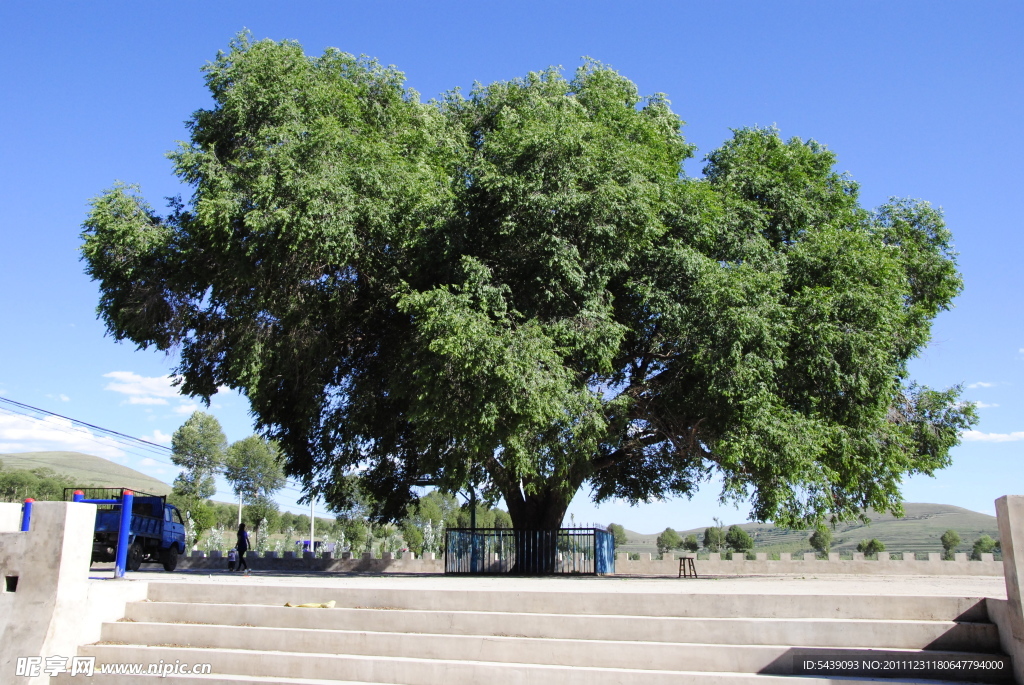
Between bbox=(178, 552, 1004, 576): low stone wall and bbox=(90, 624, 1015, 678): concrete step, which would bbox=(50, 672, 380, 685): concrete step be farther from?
bbox=(178, 552, 1004, 576): low stone wall

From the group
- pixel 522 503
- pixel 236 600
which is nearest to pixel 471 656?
pixel 236 600

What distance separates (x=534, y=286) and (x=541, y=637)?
1053 centimetres

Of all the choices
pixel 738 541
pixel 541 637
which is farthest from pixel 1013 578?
pixel 738 541

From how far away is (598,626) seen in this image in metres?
8.28

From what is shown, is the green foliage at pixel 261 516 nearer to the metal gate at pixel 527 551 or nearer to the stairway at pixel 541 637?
the metal gate at pixel 527 551

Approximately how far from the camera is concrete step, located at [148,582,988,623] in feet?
25.9

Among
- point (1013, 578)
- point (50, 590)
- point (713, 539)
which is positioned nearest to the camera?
point (1013, 578)

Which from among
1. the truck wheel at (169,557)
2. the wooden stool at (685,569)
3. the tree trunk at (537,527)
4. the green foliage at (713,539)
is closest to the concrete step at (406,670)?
the tree trunk at (537,527)

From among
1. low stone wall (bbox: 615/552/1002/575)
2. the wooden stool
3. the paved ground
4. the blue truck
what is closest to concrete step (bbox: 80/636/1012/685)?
the paved ground

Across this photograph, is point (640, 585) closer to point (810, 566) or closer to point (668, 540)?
point (810, 566)

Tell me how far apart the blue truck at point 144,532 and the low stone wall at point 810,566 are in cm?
1554

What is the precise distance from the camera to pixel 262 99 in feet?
62.8

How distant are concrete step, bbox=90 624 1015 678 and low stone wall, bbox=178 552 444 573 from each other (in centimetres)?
1827

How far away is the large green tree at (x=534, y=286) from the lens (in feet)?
54.4
